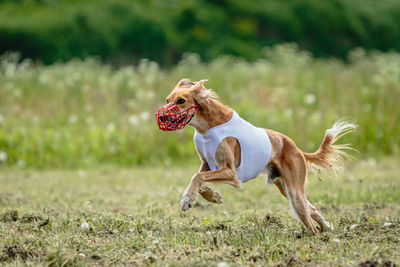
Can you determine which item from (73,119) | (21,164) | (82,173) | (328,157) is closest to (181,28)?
(73,119)

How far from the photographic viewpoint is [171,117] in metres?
4.36

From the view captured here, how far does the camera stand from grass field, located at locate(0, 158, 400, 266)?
12.6ft

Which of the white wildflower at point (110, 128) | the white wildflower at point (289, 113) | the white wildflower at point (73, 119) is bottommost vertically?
the white wildflower at point (110, 128)

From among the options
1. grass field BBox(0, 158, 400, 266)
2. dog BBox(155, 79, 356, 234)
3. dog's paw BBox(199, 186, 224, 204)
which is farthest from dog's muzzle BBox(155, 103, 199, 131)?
grass field BBox(0, 158, 400, 266)

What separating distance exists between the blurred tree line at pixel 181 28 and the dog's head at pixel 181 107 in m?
15.3

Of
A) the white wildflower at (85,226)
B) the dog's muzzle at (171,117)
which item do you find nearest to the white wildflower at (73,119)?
the white wildflower at (85,226)

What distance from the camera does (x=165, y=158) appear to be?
1003 centimetres

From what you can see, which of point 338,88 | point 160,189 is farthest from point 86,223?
point 338,88

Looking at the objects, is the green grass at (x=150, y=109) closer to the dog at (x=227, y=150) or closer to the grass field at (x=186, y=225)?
the grass field at (x=186, y=225)

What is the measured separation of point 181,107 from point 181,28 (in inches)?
664

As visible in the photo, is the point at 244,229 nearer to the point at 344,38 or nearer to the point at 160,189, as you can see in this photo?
the point at 160,189

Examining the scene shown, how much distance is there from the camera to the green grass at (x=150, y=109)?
10008 mm

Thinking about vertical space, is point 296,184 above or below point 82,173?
above

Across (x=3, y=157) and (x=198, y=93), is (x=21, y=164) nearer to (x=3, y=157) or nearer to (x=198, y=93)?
(x=3, y=157)
